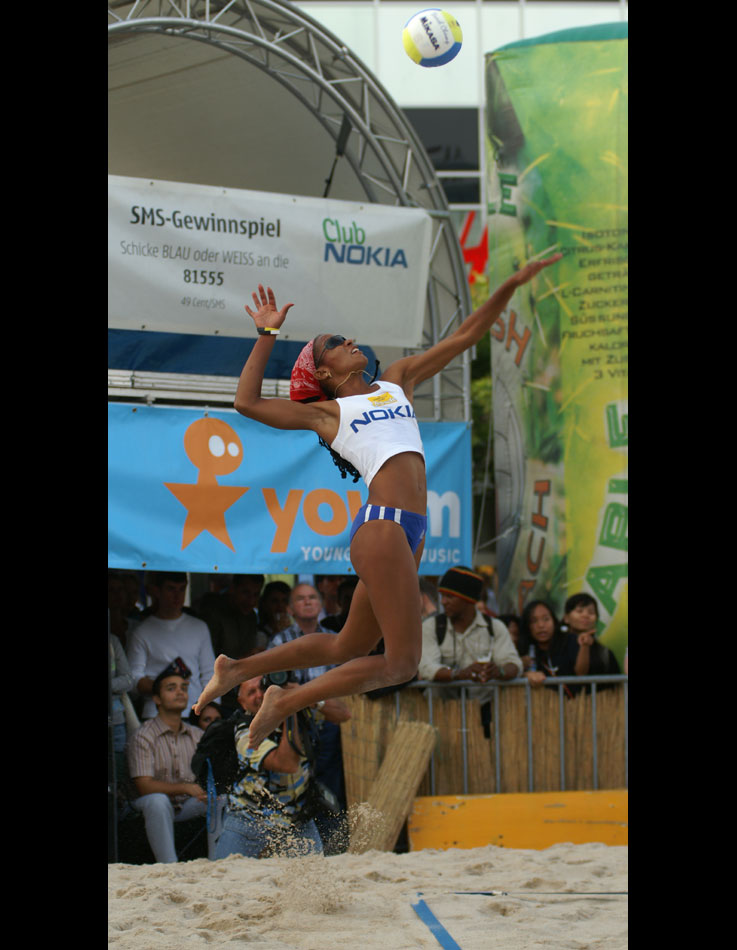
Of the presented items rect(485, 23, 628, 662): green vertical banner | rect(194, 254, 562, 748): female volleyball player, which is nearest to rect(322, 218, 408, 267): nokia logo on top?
rect(485, 23, 628, 662): green vertical banner

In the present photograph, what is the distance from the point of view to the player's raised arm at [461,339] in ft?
18.7

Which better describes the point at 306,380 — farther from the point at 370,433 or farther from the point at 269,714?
the point at 269,714

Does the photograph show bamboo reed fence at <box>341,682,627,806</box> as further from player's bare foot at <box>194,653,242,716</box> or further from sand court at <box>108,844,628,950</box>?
player's bare foot at <box>194,653,242,716</box>

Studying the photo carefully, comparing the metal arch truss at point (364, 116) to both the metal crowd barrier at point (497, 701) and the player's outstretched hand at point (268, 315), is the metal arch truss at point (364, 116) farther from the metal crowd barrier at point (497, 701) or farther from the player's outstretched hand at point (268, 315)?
the player's outstretched hand at point (268, 315)

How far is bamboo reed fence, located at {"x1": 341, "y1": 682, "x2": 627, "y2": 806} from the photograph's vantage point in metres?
8.12

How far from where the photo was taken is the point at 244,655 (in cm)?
812

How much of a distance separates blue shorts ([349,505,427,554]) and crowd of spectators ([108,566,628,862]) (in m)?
2.25

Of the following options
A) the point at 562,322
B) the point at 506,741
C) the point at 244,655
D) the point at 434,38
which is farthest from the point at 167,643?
the point at 562,322

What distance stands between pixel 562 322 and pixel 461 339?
4.45 m

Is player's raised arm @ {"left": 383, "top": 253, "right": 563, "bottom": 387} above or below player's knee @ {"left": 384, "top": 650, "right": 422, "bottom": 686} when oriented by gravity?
above

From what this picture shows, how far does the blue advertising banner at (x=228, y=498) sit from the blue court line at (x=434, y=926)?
2.70 meters

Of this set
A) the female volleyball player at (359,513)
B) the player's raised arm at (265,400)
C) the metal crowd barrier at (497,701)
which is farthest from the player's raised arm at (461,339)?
the metal crowd barrier at (497,701)
